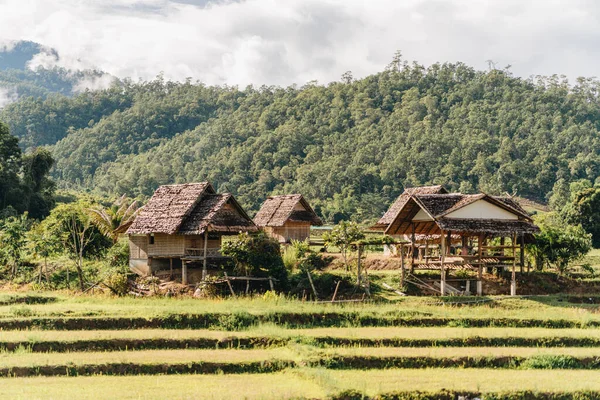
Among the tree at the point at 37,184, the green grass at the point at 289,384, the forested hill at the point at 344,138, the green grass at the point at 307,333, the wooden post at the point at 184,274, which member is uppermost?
the forested hill at the point at 344,138

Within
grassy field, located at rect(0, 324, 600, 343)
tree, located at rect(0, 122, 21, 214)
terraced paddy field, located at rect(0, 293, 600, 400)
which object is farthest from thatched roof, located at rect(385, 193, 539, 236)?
tree, located at rect(0, 122, 21, 214)

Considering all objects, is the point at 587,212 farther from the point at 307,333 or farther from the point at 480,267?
the point at 307,333

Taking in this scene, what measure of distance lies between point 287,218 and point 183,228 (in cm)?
1098

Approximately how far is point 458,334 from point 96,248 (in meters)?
19.0

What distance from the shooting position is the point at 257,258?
83.6 ft

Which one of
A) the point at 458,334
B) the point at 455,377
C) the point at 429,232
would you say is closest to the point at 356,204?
the point at 429,232

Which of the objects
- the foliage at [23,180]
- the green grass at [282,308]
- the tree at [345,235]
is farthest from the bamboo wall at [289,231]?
A: the green grass at [282,308]

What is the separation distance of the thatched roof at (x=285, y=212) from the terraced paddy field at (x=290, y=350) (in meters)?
16.1

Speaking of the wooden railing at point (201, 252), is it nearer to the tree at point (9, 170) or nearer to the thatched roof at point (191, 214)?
the thatched roof at point (191, 214)

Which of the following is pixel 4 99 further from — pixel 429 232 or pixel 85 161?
pixel 429 232

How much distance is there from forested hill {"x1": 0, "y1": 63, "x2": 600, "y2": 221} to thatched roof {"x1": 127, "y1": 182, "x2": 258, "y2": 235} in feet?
102

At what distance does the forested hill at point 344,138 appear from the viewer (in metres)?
67.8

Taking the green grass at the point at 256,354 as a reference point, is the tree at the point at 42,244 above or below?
above

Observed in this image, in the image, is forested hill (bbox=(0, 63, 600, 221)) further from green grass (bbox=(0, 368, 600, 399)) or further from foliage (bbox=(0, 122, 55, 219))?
green grass (bbox=(0, 368, 600, 399))
